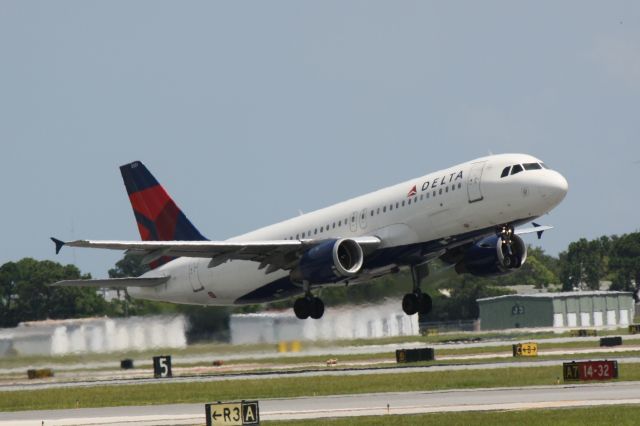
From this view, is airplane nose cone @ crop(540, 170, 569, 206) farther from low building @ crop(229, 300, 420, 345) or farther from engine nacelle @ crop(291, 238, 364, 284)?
low building @ crop(229, 300, 420, 345)

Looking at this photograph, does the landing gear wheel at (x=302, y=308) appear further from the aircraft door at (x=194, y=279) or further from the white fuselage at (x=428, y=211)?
the aircraft door at (x=194, y=279)

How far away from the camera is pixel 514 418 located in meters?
36.7

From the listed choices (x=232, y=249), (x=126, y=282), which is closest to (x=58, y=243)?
(x=232, y=249)

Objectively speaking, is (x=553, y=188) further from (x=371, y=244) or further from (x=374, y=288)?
(x=374, y=288)

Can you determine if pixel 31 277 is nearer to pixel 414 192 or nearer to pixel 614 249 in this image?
pixel 414 192

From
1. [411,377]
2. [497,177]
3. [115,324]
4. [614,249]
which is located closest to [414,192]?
[497,177]

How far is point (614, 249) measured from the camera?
168m

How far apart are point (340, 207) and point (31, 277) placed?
57203 millimetres

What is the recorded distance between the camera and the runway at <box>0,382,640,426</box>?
133 feet

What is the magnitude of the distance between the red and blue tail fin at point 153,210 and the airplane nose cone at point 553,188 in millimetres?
21862

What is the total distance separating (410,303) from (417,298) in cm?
52

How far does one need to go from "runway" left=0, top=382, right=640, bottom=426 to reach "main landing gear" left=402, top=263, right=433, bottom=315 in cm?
1467

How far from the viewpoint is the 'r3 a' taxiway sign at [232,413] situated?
3528 cm

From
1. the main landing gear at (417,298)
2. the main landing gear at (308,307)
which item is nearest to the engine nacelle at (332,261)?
the main landing gear at (308,307)
